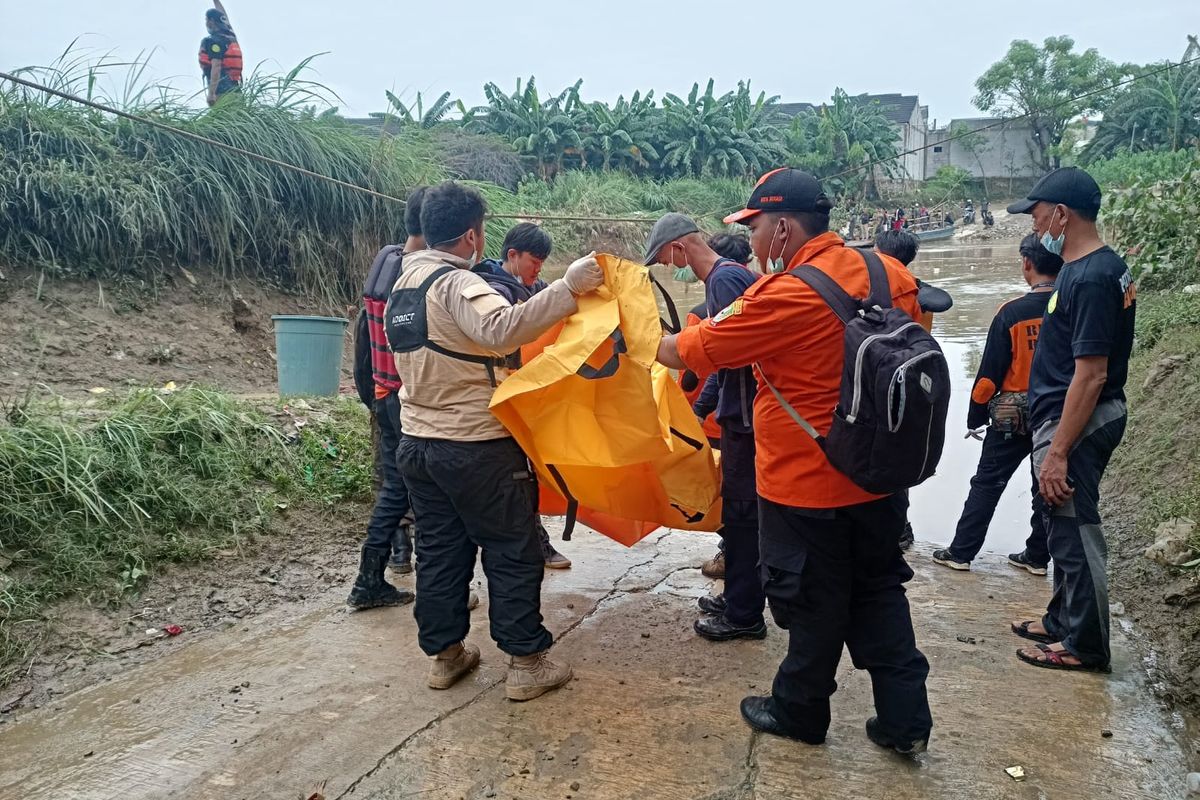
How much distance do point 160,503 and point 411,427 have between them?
6.69 feet

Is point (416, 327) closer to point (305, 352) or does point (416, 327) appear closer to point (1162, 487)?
point (305, 352)

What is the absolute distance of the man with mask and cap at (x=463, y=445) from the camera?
282 cm

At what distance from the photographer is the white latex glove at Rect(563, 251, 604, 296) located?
280 centimetres

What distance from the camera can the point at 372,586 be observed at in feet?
12.8

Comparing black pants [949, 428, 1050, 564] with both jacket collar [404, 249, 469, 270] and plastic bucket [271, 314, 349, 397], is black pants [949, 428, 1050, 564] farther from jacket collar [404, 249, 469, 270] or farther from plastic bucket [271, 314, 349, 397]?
plastic bucket [271, 314, 349, 397]

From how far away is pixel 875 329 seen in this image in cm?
229

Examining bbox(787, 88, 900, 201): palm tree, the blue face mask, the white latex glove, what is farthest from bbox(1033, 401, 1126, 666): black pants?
bbox(787, 88, 900, 201): palm tree

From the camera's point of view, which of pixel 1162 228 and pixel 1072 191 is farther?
pixel 1162 228

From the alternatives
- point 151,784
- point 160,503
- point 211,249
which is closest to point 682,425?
point 151,784

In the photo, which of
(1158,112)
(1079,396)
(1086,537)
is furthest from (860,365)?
(1158,112)

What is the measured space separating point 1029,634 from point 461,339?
2604 millimetres

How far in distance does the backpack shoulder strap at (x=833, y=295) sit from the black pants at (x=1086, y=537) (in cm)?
119

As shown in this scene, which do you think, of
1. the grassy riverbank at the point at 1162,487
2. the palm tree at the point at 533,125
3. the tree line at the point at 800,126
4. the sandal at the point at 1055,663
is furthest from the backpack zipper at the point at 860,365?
the palm tree at the point at 533,125

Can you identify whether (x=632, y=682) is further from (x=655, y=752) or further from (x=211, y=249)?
(x=211, y=249)
